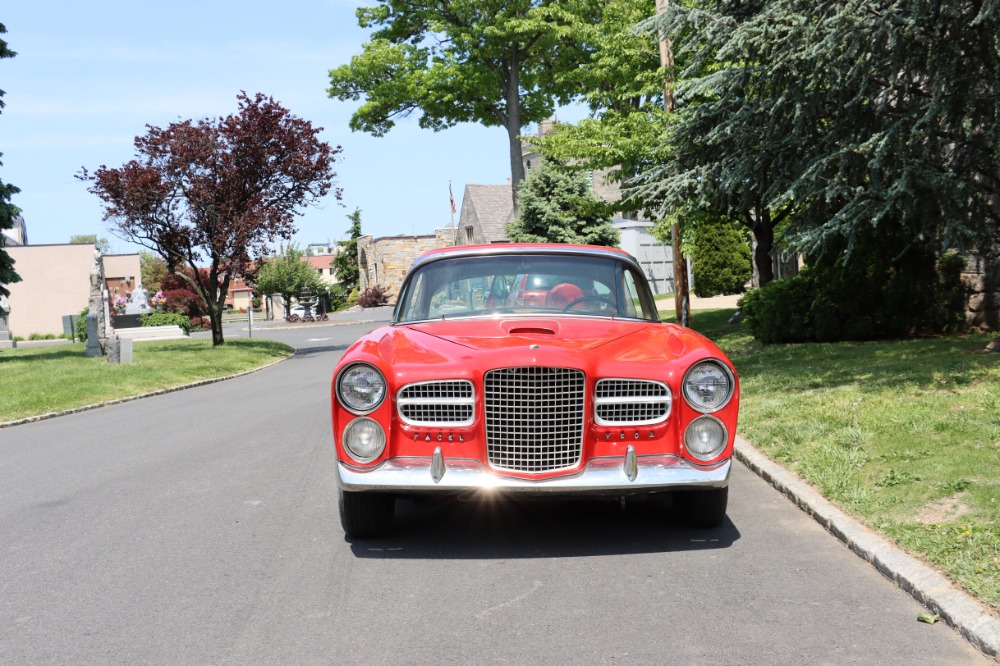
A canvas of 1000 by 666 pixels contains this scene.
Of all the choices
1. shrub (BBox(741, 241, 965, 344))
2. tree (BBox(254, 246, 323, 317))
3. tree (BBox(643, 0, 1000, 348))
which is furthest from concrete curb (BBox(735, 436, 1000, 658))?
tree (BBox(254, 246, 323, 317))

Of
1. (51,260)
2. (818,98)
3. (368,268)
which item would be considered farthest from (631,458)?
(368,268)

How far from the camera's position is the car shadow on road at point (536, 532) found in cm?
543

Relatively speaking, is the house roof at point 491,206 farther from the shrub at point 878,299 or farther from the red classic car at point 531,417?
the red classic car at point 531,417

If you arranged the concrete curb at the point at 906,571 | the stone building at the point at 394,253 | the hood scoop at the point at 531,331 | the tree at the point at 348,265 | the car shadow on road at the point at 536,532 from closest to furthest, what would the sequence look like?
1. the concrete curb at the point at 906,571
2. the car shadow on road at the point at 536,532
3. the hood scoop at the point at 531,331
4. the stone building at the point at 394,253
5. the tree at the point at 348,265

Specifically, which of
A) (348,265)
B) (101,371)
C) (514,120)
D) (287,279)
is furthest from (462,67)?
(348,265)

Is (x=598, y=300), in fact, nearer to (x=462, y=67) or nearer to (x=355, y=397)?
(x=355, y=397)

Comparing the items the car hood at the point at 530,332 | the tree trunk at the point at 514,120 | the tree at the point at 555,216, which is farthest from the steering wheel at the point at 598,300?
the tree at the point at 555,216

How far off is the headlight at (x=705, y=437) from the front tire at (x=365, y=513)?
174cm

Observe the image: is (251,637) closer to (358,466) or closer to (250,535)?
(358,466)

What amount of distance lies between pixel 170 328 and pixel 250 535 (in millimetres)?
32406

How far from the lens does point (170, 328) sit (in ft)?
120

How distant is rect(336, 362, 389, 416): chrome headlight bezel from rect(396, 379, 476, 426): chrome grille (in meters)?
0.10

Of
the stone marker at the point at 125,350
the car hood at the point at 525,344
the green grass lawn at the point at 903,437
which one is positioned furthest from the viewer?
the stone marker at the point at 125,350

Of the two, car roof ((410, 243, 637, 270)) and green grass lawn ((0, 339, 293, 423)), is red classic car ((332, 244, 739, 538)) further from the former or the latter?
green grass lawn ((0, 339, 293, 423))
